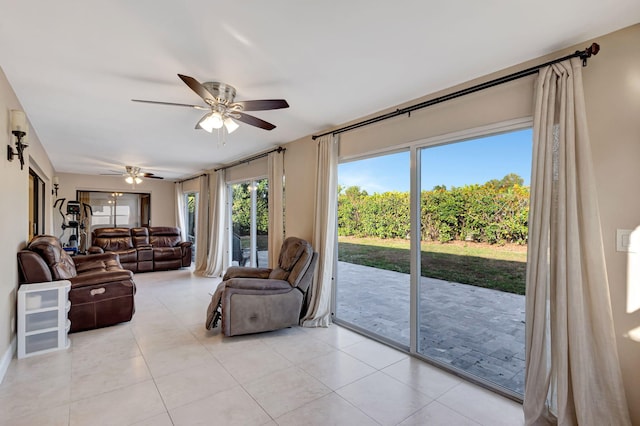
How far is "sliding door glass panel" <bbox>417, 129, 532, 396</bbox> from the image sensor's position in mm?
2428

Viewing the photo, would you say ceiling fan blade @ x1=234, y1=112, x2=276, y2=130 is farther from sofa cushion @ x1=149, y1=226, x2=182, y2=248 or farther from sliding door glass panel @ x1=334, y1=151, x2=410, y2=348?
sofa cushion @ x1=149, y1=226, x2=182, y2=248

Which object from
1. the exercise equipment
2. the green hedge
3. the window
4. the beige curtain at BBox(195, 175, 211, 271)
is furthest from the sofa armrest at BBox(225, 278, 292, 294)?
the window

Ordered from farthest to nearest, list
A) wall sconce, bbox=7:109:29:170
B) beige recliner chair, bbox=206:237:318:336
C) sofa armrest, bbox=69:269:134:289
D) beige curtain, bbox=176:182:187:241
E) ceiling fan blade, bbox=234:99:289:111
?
beige curtain, bbox=176:182:187:241
sofa armrest, bbox=69:269:134:289
beige recliner chair, bbox=206:237:318:336
wall sconce, bbox=7:109:29:170
ceiling fan blade, bbox=234:99:289:111

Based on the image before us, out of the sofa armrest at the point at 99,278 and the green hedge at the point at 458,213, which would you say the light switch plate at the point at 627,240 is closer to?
the green hedge at the point at 458,213

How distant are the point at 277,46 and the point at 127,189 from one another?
890 cm

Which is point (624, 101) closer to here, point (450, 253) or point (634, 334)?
point (634, 334)

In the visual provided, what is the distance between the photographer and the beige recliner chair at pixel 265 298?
322 cm

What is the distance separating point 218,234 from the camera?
6590mm

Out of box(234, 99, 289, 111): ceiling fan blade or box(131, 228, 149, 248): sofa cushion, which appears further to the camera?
box(131, 228, 149, 248): sofa cushion

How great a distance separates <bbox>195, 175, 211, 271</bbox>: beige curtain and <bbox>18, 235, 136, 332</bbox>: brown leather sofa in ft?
10.7

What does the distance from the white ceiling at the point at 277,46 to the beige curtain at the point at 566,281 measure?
44 centimetres

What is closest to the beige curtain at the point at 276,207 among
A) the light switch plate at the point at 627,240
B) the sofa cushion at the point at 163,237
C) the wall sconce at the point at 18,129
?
the wall sconce at the point at 18,129

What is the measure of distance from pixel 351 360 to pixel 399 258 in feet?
3.80

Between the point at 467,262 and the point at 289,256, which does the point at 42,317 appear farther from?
the point at 467,262
